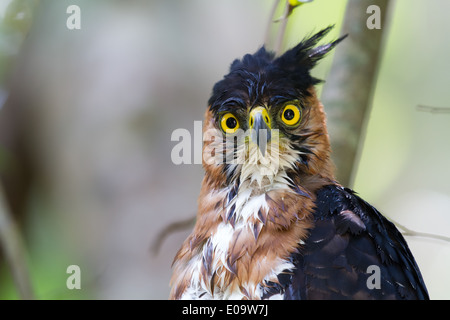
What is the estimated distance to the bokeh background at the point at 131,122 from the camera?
2.17m

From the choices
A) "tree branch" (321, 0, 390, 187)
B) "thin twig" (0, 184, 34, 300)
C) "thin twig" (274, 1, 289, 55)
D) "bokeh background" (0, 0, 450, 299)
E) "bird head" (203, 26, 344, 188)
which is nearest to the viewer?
"bird head" (203, 26, 344, 188)

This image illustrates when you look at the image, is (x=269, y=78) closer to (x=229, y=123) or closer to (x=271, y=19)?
(x=229, y=123)

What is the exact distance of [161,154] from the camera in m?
2.26

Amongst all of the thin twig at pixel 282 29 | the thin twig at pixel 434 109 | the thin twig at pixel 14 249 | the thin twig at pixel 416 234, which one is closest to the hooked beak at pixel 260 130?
the thin twig at pixel 282 29

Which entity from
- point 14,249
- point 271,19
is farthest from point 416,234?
point 14,249

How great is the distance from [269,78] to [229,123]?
0.19 m

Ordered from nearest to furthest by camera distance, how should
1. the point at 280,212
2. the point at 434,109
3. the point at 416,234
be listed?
1. the point at 280,212
2. the point at 416,234
3. the point at 434,109

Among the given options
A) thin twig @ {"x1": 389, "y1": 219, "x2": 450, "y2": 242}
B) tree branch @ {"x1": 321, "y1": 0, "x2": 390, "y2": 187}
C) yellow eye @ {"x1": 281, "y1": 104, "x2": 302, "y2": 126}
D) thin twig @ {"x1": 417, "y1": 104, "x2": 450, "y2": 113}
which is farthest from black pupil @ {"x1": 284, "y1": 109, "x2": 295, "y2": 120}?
thin twig @ {"x1": 417, "y1": 104, "x2": 450, "y2": 113}

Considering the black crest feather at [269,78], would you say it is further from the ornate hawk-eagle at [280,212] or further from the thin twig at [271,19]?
the thin twig at [271,19]

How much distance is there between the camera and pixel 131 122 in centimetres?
230

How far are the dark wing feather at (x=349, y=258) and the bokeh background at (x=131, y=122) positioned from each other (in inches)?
27.3

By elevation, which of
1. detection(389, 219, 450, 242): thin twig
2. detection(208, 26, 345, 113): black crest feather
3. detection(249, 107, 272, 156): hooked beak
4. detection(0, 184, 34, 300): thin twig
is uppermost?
detection(208, 26, 345, 113): black crest feather

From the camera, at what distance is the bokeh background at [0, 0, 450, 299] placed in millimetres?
2168

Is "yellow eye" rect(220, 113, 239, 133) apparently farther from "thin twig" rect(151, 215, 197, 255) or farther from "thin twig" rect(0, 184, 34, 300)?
"thin twig" rect(0, 184, 34, 300)
